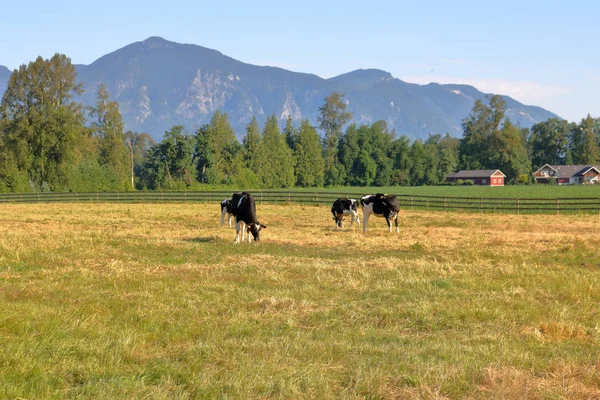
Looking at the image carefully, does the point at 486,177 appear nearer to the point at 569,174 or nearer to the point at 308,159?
the point at 569,174

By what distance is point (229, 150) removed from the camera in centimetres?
8338

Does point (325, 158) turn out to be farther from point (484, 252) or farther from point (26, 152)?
point (484, 252)

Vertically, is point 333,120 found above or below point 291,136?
above

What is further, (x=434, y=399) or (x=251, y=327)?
(x=251, y=327)

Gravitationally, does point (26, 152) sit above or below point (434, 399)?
above

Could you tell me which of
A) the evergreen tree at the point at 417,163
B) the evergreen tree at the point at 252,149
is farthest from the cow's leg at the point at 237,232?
the evergreen tree at the point at 417,163

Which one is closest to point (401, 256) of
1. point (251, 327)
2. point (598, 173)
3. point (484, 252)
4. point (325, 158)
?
point (484, 252)

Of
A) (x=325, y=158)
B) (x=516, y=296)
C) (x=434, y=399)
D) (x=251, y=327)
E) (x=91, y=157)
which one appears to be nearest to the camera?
(x=434, y=399)

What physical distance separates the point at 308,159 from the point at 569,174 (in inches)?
2152

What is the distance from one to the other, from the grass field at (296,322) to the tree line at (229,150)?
1763 inches

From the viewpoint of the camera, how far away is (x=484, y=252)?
1488cm

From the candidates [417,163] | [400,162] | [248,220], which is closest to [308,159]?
[400,162]

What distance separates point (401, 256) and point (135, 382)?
34.6 ft

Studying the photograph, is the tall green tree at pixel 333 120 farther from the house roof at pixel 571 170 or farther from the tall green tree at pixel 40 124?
the tall green tree at pixel 40 124
